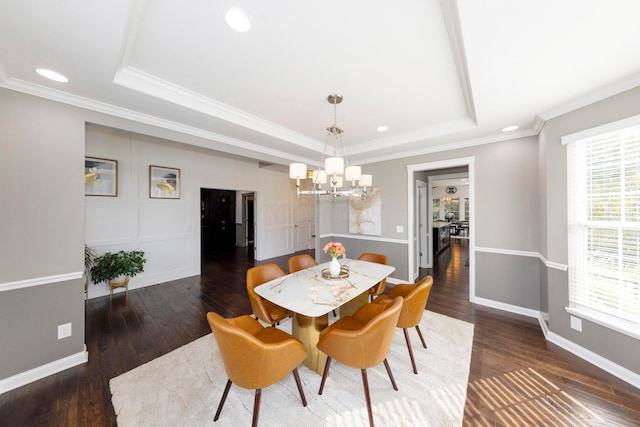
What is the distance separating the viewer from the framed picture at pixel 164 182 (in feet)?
13.9

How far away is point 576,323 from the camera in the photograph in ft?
7.30

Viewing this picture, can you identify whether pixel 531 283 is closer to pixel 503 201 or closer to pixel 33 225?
pixel 503 201

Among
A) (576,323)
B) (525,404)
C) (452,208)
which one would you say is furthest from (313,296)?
(452,208)

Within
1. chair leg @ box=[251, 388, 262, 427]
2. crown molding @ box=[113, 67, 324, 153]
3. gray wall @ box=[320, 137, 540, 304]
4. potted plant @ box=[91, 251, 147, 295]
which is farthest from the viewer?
potted plant @ box=[91, 251, 147, 295]

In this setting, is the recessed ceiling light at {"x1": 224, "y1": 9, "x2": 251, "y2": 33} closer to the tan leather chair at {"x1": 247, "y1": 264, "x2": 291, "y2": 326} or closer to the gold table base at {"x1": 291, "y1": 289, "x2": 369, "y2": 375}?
the tan leather chair at {"x1": 247, "y1": 264, "x2": 291, "y2": 326}

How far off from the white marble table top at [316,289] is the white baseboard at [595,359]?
185 cm

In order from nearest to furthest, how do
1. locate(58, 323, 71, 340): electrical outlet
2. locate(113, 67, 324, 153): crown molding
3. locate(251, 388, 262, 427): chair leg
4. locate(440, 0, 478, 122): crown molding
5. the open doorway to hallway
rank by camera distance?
locate(440, 0, 478, 122): crown molding
locate(251, 388, 262, 427): chair leg
locate(113, 67, 324, 153): crown molding
locate(58, 323, 71, 340): electrical outlet
the open doorway to hallway

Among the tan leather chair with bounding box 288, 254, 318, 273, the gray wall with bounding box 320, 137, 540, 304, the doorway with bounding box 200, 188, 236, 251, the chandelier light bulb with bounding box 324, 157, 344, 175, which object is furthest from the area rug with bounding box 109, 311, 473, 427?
the doorway with bounding box 200, 188, 236, 251

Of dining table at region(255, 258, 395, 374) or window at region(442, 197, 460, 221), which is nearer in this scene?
dining table at region(255, 258, 395, 374)

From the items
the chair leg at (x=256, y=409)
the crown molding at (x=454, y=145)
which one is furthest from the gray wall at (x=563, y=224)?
the chair leg at (x=256, y=409)

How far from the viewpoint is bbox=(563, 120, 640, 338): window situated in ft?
6.15

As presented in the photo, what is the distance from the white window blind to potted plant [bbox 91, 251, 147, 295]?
576cm

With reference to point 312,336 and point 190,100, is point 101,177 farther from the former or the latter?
point 312,336

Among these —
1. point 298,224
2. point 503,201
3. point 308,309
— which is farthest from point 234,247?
point 503,201
